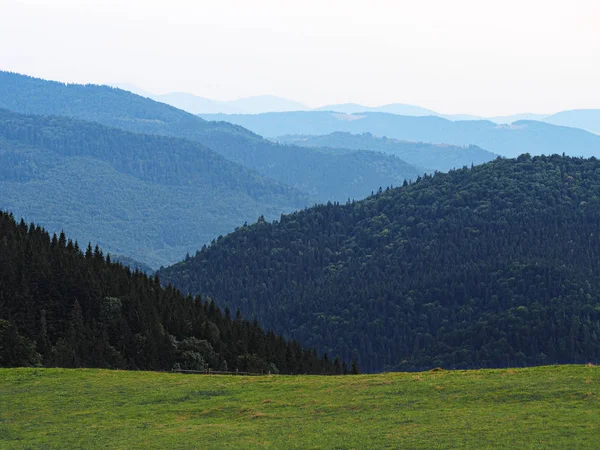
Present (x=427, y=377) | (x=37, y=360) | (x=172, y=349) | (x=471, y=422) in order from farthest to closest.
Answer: (x=172, y=349) < (x=37, y=360) < (x=427, y=377) < (x=471, y=422)

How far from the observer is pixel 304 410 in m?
62.2

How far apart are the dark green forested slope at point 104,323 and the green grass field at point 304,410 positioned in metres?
26.4

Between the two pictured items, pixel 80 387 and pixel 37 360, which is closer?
pixel 80 387

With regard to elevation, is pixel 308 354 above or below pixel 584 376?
below

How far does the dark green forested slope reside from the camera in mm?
105375

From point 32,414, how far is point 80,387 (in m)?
7.08

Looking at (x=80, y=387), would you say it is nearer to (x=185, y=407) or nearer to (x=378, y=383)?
(x=185, y=407)

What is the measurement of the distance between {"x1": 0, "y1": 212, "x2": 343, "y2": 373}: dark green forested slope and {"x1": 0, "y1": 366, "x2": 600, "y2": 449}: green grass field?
2642 cm

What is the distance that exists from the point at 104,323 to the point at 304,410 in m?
62.0

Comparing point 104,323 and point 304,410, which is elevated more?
point 304,410

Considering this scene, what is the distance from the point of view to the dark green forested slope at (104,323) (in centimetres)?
10538

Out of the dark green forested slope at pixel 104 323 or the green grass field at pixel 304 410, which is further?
the dark green forested slope at pixel 104 323

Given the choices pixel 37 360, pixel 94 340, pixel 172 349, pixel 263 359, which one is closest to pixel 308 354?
pixel 263 359

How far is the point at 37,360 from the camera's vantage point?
9669cm
